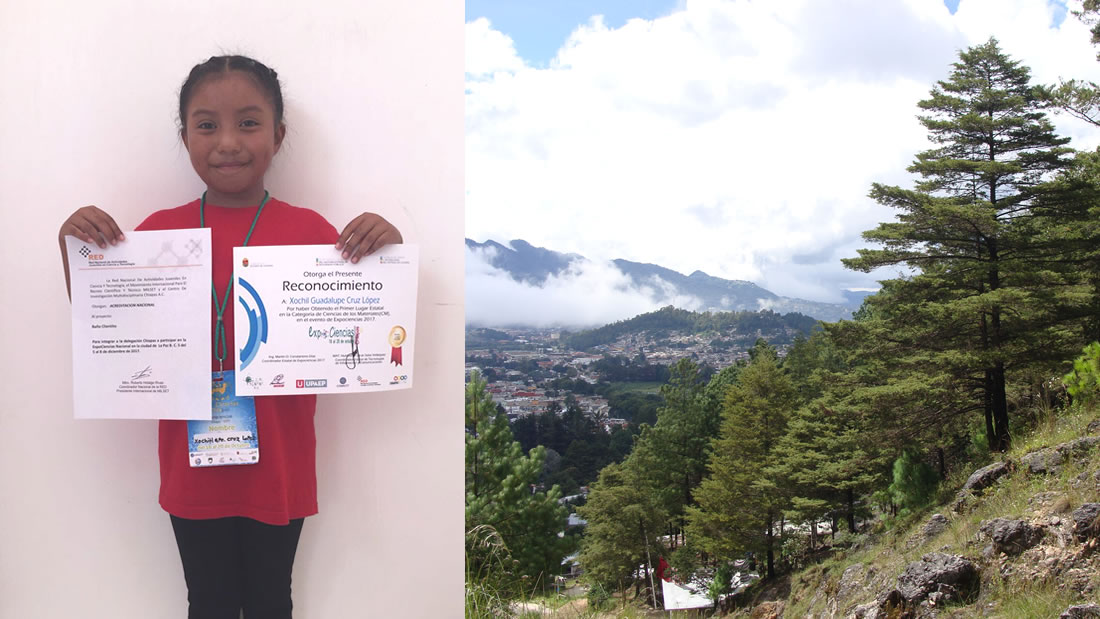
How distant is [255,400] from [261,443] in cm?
10

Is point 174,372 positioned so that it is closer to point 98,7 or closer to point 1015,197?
point 98,7

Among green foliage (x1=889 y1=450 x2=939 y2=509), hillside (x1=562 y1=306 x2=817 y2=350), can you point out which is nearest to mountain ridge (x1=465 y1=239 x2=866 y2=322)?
hillside (x1=562 y1=306 x2=817 y2=350)

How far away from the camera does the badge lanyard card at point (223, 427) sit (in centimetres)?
173

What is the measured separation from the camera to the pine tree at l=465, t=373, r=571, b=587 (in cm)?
1931

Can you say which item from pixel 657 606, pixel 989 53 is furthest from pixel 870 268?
pixel 657 606

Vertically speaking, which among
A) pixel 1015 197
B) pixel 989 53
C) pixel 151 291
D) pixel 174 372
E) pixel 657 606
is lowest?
pixel 657 606

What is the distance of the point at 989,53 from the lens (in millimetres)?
21969

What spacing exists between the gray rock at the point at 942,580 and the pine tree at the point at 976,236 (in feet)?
32.9

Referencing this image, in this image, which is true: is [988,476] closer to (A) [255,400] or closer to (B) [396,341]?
(B) [396,341]

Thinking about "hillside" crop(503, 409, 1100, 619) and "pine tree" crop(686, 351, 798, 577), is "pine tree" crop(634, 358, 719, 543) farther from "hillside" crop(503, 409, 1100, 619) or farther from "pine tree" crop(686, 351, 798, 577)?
"hillside" crop(503, 409, 1100, 619)

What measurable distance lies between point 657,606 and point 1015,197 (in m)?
19.8

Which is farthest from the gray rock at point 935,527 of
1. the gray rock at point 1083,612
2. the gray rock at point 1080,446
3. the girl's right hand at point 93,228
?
the girl's right hand at point 93,228

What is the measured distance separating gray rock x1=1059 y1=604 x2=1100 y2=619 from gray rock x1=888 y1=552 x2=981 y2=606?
290 cm

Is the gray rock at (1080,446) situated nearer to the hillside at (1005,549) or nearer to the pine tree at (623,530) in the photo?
the hillside at (1005,549)
